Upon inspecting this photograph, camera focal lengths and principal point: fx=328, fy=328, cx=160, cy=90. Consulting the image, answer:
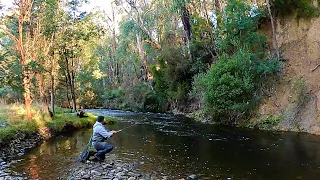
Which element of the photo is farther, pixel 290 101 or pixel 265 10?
pixel 265 10

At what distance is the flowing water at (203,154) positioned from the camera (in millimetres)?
10820

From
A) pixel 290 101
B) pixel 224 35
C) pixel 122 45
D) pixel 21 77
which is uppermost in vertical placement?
pixel 122 45

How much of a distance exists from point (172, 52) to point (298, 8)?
49.8ft

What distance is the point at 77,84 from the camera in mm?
49344

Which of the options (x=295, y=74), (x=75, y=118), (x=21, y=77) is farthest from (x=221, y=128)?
(x=21, y=77)

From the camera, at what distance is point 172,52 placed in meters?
36.4

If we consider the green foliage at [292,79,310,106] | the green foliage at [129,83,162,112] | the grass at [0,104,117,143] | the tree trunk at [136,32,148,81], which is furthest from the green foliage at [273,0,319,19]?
the tree trunk at [136,32,148,81]

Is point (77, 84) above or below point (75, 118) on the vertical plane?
above

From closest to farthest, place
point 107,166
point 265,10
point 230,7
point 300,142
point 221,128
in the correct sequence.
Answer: point 107,166
point 300,142
point 221,128
point 230,7
point 265,10

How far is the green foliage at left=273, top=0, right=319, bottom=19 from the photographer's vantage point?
76.9ft

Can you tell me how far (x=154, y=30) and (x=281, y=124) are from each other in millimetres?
30274

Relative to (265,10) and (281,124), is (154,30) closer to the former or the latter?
(265,10)

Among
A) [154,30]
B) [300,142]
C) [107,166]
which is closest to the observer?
[107,166]

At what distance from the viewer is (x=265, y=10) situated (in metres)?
25.2
